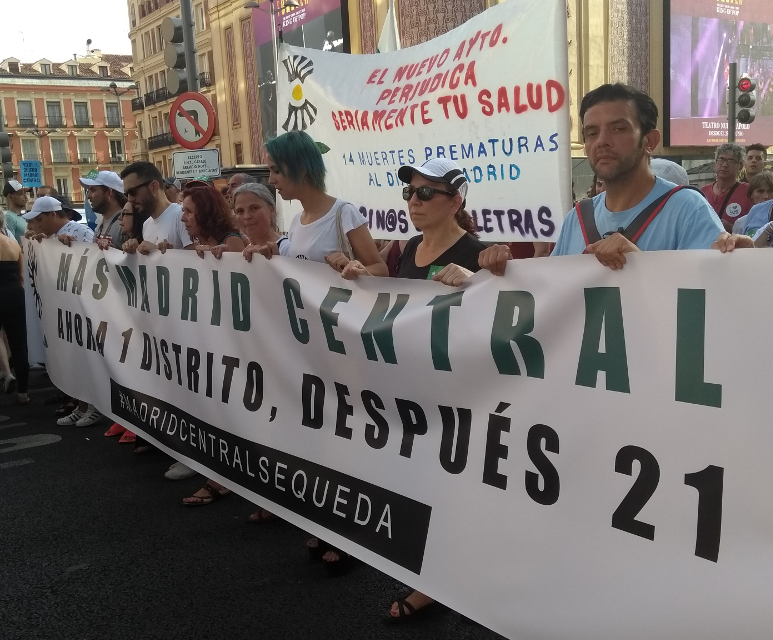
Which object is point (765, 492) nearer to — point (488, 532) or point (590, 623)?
point (590, 623)

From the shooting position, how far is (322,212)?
133 inches

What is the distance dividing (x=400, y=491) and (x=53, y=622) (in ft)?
4.72

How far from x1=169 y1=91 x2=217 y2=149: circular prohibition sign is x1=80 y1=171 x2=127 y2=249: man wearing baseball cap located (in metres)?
2.95

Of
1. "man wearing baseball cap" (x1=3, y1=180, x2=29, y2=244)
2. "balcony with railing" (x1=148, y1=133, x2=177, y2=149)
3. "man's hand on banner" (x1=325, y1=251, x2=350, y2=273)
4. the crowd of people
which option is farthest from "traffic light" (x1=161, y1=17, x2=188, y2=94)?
"balcony with railing" (x1=148, y1=133, x2=177, y2=149)

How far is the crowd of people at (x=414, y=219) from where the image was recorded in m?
2.31

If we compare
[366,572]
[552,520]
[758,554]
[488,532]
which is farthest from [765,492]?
[366,572]

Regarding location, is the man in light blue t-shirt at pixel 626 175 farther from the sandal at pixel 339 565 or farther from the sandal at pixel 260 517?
the sandal at pixel 260 517

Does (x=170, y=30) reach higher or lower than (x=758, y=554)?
higher

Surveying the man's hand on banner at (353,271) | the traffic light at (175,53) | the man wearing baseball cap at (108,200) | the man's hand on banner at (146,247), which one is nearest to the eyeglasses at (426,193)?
the man's hand on banner at (353,271)

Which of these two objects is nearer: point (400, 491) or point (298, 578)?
point (400, 491)

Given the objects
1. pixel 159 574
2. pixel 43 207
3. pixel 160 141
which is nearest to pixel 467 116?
pixel 159 574

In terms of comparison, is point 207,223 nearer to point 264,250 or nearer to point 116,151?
point 264,250

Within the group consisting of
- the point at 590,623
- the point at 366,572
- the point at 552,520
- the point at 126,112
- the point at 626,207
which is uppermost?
the point at 126,112

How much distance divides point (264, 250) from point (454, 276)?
1.14 metres
